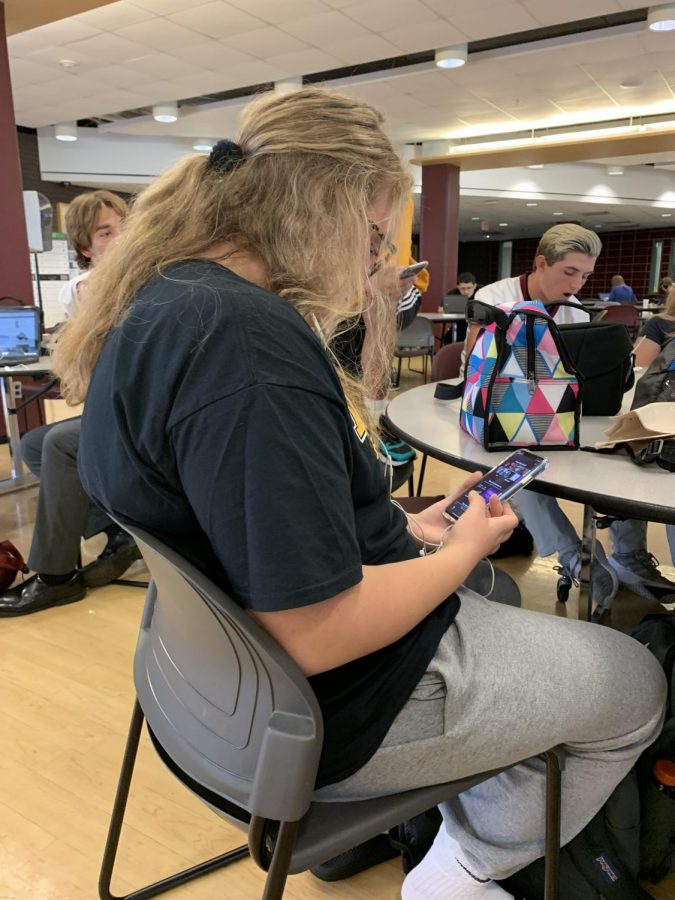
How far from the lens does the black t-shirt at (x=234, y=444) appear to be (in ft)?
1.90

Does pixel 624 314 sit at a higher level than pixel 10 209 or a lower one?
lower

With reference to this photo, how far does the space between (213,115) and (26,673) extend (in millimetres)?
7614

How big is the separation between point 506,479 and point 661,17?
5.40 m

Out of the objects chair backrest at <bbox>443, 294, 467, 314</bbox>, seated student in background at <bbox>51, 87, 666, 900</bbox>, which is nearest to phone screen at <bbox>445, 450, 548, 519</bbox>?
seated student in background at <bbox>51, 87, 666, 900</bbox>

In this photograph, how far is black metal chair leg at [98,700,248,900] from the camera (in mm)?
1028

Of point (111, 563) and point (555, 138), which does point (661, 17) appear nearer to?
point (555, 138)

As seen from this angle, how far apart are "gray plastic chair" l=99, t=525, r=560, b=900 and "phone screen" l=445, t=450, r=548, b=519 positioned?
358 millimetres

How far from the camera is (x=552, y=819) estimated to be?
2.79 ft

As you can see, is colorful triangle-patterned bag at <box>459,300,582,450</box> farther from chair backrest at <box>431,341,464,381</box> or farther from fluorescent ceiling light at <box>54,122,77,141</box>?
fluorescent ceiling light at <box>54,122,77,141</box>

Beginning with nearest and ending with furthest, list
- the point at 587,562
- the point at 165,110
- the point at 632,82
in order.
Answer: the point at 587,562
the point at 632,82
the point at 165,110

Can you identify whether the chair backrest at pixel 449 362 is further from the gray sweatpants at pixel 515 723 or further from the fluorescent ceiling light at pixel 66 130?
the fluorescent ceiling light at pixel 66 130

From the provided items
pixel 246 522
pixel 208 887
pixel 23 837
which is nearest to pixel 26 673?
pixel 23 837

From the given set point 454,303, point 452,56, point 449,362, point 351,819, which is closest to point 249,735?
point 351,819

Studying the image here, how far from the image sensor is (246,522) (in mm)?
583
